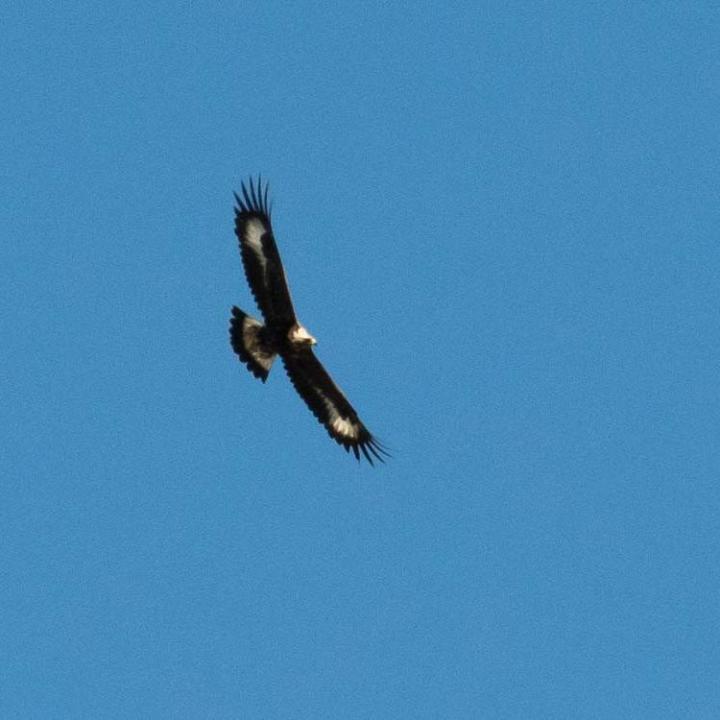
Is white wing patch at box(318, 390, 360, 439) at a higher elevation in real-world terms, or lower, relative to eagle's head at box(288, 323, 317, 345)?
higher

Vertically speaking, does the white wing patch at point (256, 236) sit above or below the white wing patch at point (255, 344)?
above

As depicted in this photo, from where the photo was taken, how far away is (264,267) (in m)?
28.7

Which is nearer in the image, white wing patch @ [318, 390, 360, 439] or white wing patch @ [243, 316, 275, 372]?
white wing patch @ [243, 316, 275, 372]

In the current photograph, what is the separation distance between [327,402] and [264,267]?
2713mm

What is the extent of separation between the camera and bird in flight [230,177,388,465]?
28672 mm

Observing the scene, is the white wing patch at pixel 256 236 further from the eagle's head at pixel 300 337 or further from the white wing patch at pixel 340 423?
the white wing patch at pixel 340 423

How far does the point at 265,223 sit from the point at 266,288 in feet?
2.95

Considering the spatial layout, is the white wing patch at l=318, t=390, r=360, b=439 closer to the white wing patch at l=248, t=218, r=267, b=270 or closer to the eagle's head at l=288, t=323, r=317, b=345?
the eagle's head at l=288, t=323, r=317, b=345

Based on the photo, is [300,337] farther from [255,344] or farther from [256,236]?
[256,236]

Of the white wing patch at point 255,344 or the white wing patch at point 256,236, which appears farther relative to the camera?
the white wing patch at point 255,344

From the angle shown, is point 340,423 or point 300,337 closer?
point 300,337

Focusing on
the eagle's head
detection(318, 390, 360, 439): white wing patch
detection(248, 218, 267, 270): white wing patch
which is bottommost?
the eagle's head

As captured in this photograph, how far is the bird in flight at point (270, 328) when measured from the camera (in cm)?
2867

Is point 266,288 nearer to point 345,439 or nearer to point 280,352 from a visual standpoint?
point 280,352
